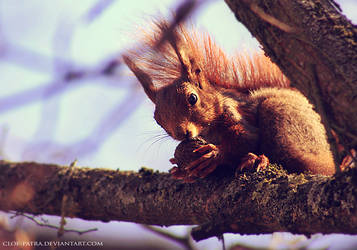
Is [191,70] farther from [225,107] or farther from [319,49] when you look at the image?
[319,49]

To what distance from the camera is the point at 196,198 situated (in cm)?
203

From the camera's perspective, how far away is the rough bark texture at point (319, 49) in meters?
1.28

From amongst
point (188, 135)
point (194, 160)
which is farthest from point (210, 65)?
point (194, 160)

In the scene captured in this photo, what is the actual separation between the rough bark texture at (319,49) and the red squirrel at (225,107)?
28.2 inches

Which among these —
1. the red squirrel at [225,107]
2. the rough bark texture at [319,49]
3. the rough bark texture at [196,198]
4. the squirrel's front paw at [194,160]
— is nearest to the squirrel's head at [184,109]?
the red squirrel at [225,107]

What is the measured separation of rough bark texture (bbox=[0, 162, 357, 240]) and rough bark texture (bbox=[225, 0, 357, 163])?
0.21 metres

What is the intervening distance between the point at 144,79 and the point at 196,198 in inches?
38.7

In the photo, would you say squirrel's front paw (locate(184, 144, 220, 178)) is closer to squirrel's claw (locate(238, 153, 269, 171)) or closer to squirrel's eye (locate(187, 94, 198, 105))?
squirrel's claw (locate(238, 153, 269, 171))

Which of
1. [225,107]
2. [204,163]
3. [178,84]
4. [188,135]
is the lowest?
[204,163]

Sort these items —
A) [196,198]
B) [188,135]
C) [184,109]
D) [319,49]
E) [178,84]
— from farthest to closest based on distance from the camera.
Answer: [178,84] < [184,109] < [188,135] < [196,198] < [319,49]

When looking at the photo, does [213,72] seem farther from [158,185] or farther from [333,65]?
[333,65]

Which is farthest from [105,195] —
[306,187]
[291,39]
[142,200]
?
[291,39]

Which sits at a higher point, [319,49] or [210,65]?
[210,65]

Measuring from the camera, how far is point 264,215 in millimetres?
1722
